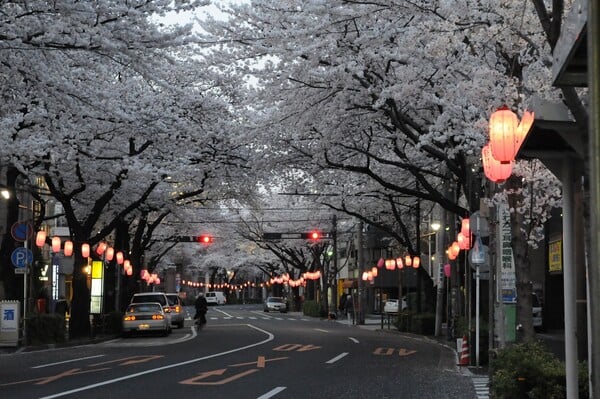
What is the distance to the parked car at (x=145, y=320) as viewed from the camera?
1235 inches

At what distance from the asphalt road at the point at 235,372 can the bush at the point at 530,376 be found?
12.3ft

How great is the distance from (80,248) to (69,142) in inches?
290

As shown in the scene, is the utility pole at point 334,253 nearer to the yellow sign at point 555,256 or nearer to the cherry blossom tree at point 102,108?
the cherry blossom tree at point 102,108

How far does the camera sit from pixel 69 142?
22.6 m

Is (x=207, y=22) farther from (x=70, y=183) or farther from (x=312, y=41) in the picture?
(x=70, y=183)

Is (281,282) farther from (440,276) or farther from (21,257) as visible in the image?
(21,257)

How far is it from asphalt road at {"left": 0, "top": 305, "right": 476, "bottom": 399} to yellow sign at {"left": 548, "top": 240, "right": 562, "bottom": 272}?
7432mm

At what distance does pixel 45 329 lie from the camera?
25.2 metres

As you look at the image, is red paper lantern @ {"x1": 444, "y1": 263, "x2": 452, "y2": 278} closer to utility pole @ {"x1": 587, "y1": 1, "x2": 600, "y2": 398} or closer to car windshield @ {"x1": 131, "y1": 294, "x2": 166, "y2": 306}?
car windshield @ {"x1": 131, "y1": 294, "x2": 166, "y2": 306}

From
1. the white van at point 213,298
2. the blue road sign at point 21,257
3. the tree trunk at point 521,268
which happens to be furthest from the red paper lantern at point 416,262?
the white van at point 213,298

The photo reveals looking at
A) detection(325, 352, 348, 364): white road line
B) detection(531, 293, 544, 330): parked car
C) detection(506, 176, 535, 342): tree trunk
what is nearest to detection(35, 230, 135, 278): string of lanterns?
detection(325, 352, 348, 364): white road line

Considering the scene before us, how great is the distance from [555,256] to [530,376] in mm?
22661

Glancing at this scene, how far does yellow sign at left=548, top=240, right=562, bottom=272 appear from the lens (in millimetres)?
29828

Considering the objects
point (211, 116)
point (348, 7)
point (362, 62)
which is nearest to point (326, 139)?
point (362, 62)
